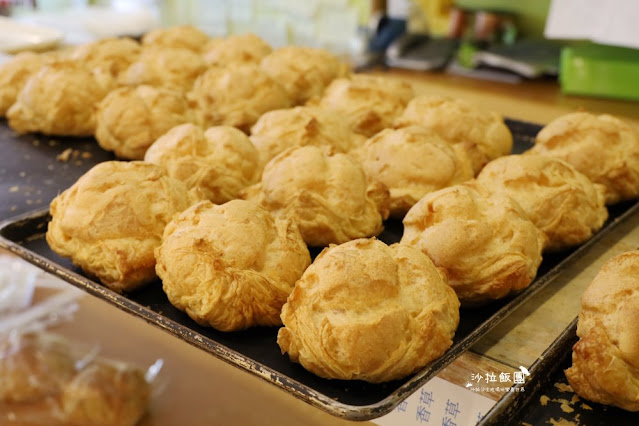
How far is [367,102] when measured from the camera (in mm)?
2932

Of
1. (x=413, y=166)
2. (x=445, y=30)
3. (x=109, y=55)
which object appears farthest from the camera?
(x=445, y=30)

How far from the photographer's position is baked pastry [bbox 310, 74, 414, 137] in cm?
285

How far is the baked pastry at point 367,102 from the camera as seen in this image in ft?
9.34

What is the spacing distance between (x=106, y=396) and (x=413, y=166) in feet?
4.11

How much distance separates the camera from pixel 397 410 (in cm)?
155

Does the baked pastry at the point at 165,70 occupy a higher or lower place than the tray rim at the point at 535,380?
higher

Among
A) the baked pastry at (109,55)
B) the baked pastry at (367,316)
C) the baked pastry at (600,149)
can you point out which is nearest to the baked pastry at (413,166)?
the baked pastry at (600,149)

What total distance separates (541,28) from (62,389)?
511 centimetres

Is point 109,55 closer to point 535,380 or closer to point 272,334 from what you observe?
point 272,334

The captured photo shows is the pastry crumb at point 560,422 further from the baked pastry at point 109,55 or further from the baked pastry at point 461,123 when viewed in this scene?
the baked pastry at point 109,55

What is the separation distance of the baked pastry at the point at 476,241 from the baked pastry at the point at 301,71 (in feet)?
5.10

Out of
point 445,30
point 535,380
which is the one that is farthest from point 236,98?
point 445,30

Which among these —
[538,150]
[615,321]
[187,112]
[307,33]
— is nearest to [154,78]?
[187,112]

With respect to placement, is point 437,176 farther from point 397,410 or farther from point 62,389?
point 62,389
